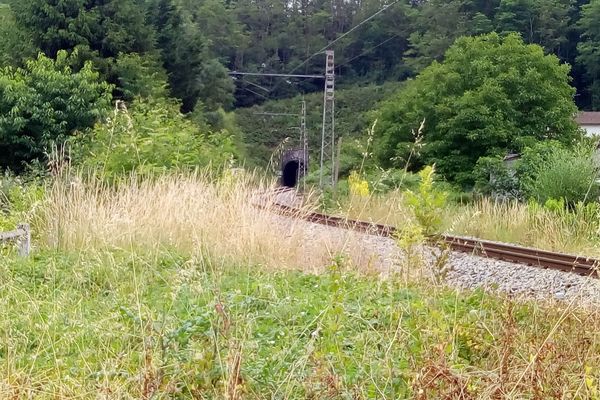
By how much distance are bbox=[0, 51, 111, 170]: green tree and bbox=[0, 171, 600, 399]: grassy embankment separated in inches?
398

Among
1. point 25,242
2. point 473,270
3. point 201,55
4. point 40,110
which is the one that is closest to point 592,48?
point 201,55

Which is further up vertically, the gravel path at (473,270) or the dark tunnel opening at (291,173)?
the gravel path at (473,270)

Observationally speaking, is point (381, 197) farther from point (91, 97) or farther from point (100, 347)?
point (91, 97)

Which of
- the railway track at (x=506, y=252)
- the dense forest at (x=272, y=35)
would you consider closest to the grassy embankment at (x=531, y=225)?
the railway track at (x=506, y=252)

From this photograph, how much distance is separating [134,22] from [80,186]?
18853 millimetres

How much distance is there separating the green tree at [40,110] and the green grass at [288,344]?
1106cm

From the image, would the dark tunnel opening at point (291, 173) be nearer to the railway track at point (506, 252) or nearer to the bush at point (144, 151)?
the bush at point (144, 151)

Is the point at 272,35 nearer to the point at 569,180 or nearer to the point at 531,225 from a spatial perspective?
the point at 569,180

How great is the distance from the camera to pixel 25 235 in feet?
18.1

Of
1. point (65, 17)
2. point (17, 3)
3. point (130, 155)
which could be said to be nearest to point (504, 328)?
point (130, 155)

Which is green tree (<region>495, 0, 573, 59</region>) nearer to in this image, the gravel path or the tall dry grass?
the gravel path

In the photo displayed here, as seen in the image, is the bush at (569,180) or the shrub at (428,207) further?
the bush at (569,180)

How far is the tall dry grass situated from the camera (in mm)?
5211

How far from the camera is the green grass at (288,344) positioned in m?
2.53
